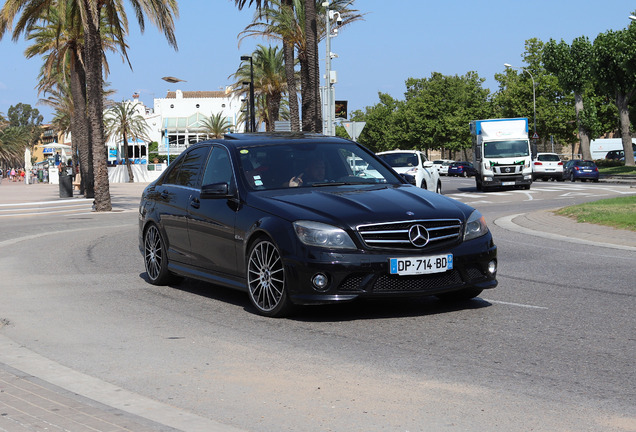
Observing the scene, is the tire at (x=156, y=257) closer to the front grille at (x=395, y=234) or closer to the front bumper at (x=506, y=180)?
the front grille at (x=395, y=234)

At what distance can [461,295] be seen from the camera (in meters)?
8.20

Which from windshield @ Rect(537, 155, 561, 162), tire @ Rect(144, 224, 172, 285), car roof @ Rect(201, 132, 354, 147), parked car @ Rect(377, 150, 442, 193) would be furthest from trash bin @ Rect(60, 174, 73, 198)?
car roof @ Rect(201, 132, 354, 147)

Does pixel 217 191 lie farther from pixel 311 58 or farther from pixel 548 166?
pixel 548 166

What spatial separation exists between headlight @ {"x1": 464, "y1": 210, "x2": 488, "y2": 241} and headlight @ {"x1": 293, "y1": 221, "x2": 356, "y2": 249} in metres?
1.08

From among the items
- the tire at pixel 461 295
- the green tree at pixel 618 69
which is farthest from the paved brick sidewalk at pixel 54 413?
the green tree at pixel 618 69

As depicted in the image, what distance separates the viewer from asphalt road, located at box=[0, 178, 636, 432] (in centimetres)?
470

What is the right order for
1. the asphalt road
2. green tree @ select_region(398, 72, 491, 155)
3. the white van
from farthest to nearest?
1. green tree @ select_region(398, 72, 491, 155)
2. the white van
3. the asphalt road

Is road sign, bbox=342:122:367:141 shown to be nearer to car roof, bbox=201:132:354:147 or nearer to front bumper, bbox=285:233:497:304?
car roof, bbox=201:132:354:147

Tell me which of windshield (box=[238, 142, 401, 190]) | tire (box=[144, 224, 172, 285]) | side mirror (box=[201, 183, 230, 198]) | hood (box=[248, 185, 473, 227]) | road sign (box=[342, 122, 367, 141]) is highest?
road sign (box=[342, 122, 367, 141])

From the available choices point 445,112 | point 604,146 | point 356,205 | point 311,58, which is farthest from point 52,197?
point 445,112

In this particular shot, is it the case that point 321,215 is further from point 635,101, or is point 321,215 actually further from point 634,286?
point 635,101

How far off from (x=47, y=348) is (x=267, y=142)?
3.12 m

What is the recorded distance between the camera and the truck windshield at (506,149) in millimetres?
38125

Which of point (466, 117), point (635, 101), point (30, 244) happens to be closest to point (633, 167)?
point (635, 101)
